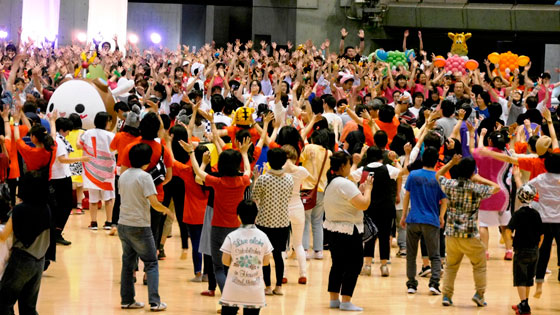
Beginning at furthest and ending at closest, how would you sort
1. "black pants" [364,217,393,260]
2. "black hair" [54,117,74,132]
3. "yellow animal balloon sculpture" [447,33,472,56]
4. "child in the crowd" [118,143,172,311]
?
"yellow animal balloon sculpture" [447,33,472,56] → "black hair" [54,117,74,132] → "black pants" [364,217,393,260] → "child in the crowd" [118,143,172,311]

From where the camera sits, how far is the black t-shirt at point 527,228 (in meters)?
8.13

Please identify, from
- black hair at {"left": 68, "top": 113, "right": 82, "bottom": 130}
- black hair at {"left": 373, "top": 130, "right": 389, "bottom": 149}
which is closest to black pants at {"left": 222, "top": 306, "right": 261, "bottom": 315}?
black hair at {"left": 373, "top": 130, "right": 389, "bottom": 149}

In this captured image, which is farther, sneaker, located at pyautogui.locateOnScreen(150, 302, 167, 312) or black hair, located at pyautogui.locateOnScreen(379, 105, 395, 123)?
black hair, located at pyautogui.locateOnScreen(379, 105, 395, 123)

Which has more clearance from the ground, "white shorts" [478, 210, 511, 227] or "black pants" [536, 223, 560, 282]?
"white shorts" [478, 210, 511, 227]

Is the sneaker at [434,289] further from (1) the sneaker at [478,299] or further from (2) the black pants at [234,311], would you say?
(2) the black pants at [234,311]

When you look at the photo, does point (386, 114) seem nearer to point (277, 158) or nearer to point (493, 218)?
point (493, 218)

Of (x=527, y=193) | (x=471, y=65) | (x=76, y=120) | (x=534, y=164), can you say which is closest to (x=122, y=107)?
(x=76, y=120)

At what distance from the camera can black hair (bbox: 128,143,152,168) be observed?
756cm

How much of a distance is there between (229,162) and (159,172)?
4.25 feet

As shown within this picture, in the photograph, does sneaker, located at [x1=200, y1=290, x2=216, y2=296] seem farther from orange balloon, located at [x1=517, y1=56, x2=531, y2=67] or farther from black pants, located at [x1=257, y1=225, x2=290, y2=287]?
orange balloon, located at [x1=517, y1=56, x2=531, y2=67]

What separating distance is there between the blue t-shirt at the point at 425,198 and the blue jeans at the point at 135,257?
263 cm

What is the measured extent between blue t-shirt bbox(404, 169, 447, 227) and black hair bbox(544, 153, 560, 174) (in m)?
1.10

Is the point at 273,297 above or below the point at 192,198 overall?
below

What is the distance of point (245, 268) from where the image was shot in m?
6.61
